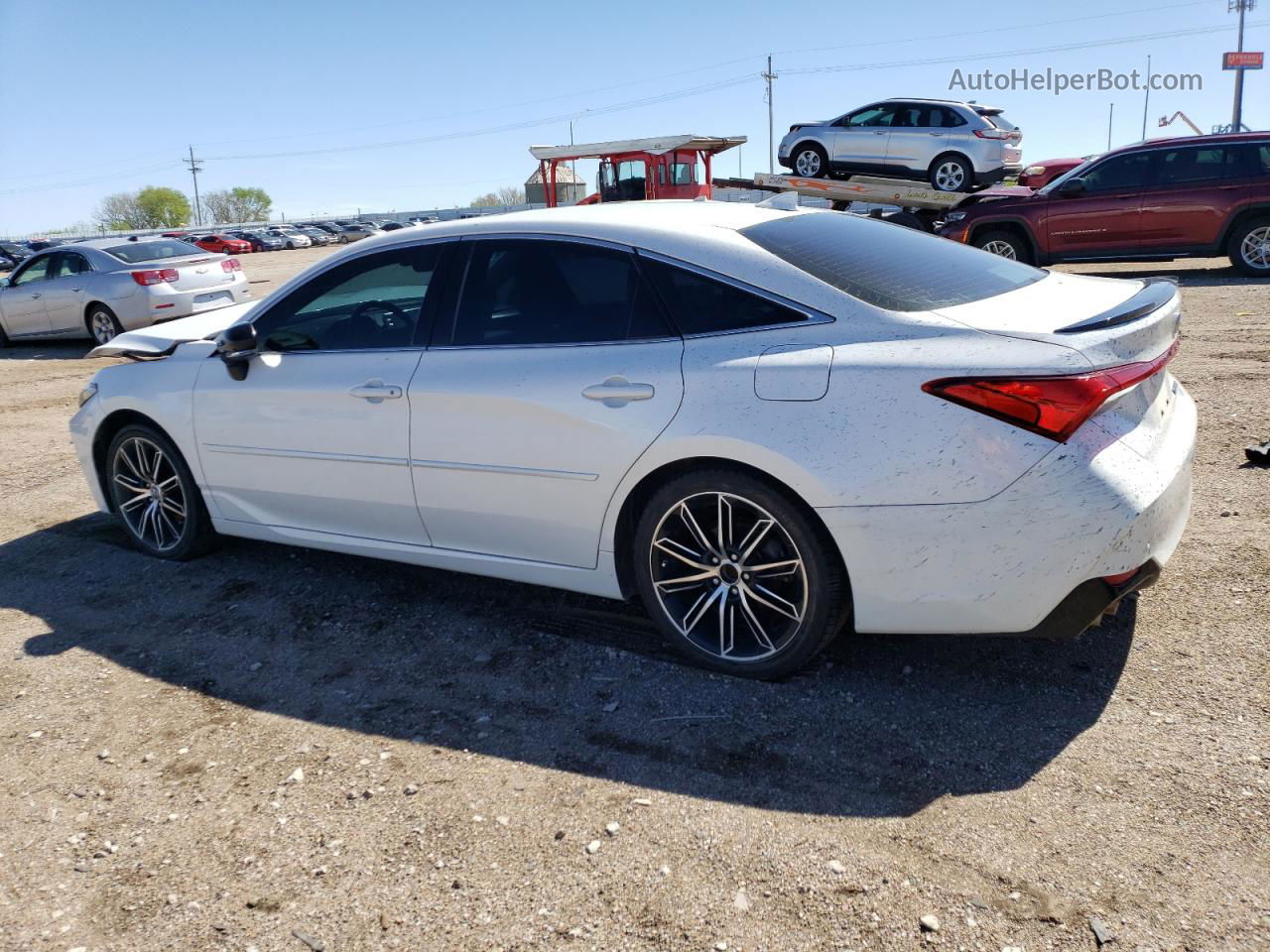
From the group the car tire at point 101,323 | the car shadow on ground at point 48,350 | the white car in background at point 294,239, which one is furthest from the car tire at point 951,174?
the white car in background at point 294,239

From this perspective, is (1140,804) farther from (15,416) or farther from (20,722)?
(15,416)

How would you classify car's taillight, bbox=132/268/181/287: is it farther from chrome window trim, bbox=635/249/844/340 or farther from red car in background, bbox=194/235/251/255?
red car in background, bbox=194/235/251/255

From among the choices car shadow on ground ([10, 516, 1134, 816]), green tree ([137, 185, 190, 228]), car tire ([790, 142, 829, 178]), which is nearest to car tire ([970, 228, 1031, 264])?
car tire ([790, 142, 829, 178])

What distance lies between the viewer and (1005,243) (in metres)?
14.5

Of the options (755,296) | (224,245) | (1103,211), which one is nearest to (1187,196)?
(1103,211)

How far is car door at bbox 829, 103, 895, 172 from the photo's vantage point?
56.4ft

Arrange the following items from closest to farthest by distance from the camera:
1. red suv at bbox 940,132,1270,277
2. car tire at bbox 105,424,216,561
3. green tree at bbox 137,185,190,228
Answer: car tire at bbox 105,424,216,561, red suv at bbox 940,132,1270,277, green tree at bbox 137,185,190,228

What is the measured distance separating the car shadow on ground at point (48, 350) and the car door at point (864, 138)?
12.5 metres

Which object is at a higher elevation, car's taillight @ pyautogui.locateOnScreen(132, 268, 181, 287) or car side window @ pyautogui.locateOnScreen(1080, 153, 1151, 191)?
car side window @ pyautogui.locateOnScreen(1080, 153, 1151, 191)

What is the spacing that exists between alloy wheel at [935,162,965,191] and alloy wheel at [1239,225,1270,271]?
4.65 metres

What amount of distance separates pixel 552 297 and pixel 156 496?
2.61 metres

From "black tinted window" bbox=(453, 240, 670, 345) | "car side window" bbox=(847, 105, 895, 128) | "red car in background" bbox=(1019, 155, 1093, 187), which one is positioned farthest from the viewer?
"red car in background" bbox=(1019, 155, 1093, 187)

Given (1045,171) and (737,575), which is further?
(1045,171)

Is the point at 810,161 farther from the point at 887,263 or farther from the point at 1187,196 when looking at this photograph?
the point at 887,263
